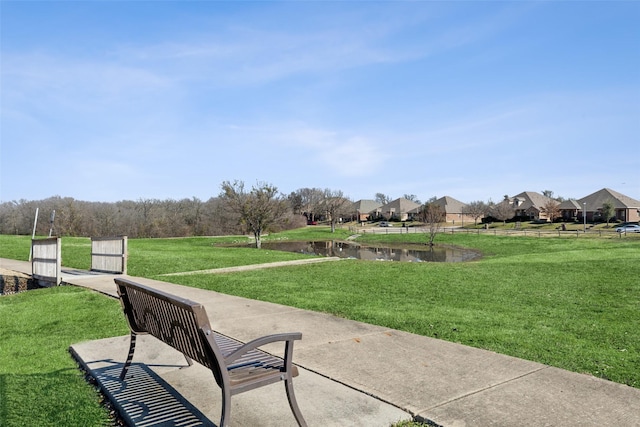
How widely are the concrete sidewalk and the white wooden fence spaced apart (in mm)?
7593

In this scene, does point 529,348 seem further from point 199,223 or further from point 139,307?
point 199,223

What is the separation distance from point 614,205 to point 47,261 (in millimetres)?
79064

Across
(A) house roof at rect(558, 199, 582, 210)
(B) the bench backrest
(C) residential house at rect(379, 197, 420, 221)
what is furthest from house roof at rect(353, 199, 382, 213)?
(B) the bench backrest

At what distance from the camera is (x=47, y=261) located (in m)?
13.2

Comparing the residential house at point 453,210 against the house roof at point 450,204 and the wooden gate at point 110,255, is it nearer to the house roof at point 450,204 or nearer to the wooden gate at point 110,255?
the house roof at point 450,204

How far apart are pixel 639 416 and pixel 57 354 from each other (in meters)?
6.01

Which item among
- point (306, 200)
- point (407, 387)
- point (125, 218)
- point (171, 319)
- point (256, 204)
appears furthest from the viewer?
point (306, 200)

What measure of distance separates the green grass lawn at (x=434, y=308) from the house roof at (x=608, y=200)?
6480 centimetres

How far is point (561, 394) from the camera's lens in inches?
163

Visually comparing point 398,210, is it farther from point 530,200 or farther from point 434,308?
point 434,308

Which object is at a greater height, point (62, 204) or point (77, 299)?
point (62, 204)

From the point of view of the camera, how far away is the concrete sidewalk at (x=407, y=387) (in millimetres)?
3699

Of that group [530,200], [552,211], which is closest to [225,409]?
[552,211]

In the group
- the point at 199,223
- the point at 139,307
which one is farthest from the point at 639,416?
the point at 199,223
